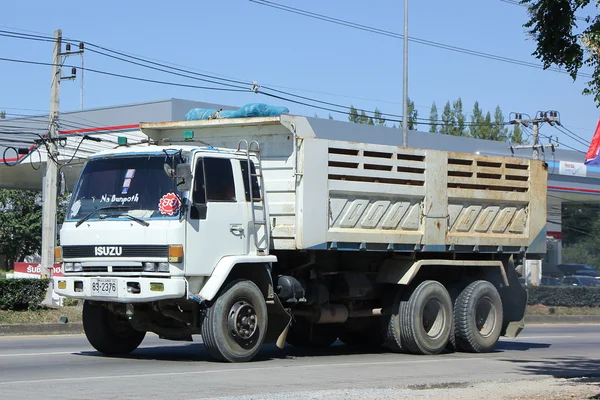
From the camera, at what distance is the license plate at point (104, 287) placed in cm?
1220

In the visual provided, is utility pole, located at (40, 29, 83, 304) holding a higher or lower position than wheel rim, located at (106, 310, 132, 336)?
higher

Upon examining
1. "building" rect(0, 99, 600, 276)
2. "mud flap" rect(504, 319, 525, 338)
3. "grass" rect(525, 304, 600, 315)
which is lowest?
"grass" rect(525, 304, 600, 315)

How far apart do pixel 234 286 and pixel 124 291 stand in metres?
1.46

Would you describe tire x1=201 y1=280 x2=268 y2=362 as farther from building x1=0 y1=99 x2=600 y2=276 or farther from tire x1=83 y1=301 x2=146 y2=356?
building x1=0 y1=99 x2=600 y2=276

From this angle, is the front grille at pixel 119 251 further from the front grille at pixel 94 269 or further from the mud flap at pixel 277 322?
the mud flap at pixel 277 322

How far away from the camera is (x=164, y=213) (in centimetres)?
1217

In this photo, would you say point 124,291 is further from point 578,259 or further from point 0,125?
point 578,259

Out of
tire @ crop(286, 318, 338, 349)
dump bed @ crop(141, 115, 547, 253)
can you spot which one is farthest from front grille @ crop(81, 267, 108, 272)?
tire @ crop(286, 318, 338, 349)

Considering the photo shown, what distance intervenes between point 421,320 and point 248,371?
159 inches

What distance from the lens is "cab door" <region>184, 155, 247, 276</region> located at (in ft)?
40.2

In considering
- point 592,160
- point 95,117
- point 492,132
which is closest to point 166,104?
point 95,117

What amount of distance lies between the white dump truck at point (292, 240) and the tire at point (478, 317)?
25 mm

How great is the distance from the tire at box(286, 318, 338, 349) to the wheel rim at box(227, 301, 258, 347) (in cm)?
304

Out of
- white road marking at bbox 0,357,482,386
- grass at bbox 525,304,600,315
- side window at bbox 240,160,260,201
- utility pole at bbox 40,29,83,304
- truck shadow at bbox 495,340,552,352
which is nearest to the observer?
white road marking at bbox 0,357,482,386
